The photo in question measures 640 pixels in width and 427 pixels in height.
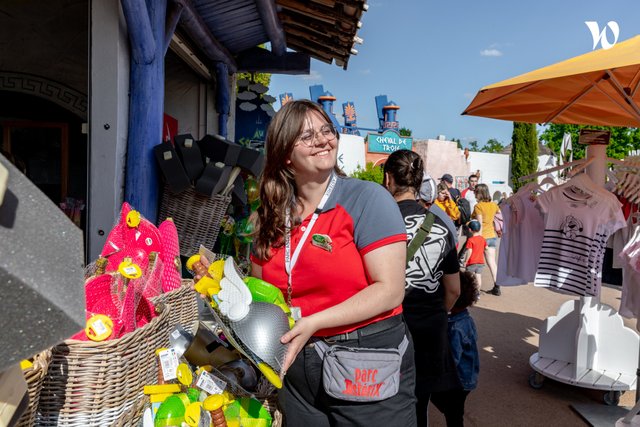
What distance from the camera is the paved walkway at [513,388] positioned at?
3543 millimetres

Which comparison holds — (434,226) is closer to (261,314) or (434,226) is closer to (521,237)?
(261,314)

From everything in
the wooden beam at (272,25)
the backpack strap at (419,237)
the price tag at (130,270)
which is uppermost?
the wooden beam at (272,25)

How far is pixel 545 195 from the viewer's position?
363cm

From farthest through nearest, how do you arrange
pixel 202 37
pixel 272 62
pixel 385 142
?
pixel 385 142 < pixel 272 62 < pixel 202 37

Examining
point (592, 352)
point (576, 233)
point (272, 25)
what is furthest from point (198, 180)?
point (592, 352)

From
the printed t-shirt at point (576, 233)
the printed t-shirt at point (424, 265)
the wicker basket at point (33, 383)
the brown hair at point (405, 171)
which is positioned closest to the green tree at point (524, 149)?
the printed t-shirt at point (576, 233)

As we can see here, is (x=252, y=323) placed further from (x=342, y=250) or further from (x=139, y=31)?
(x=139, y=31)

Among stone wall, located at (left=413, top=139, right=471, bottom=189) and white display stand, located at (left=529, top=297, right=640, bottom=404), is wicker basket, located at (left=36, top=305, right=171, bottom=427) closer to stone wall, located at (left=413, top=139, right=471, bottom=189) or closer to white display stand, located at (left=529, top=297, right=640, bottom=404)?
white display stand, located at (left=529, top=297, right=640, bottom=404)

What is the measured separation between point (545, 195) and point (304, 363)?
2.65m

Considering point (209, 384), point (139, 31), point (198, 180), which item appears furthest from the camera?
point (198, 180)

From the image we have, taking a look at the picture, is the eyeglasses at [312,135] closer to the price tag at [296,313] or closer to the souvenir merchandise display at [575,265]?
the price tag at [296,313]

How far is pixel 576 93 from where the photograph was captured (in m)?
3.73

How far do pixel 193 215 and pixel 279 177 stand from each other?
1.75m

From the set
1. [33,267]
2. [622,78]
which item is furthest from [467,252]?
[33,267]
